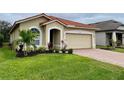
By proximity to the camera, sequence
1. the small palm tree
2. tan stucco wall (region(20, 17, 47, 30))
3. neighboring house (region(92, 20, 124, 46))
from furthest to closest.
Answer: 1. neighboring house (region(92, 20, 124, 46))
2. tan stucco wall (region(20, 17, 47, 30))
3. the small palm tree

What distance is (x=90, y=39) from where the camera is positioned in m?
24.2

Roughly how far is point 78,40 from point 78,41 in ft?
0.34

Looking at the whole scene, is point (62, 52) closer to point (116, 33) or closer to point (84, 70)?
point (84, 70)

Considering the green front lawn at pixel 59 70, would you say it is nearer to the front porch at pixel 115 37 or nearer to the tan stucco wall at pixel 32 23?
the tan stucco wall at pixel 32 23

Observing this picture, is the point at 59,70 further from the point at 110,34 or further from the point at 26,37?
the point at 110,34

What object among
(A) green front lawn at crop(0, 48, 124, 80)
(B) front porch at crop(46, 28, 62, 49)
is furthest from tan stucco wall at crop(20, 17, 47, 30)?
(A) green front lawn at crop(0, 48, 124, 80)

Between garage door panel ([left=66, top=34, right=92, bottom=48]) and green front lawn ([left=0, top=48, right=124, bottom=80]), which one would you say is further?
garage door panel ([left=66, top=34, right=92, bottom=48])

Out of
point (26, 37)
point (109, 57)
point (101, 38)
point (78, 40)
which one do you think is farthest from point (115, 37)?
point (26, 37)

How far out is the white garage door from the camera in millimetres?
22397

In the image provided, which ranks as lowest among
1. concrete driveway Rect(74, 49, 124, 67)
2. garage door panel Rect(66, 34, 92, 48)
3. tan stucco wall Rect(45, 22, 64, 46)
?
concrete driveway Rect(74, 49, 124, 67)

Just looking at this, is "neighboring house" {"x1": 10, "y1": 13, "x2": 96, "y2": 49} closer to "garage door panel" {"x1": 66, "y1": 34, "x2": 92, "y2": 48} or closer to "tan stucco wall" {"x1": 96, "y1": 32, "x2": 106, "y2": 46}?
"garage door panel" {"x1": 66, "y1": 34, "x2": 92, "y2": 48}

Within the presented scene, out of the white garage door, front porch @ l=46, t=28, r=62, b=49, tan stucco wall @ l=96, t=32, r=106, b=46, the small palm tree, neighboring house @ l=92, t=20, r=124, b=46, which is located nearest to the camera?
the small palm tree
